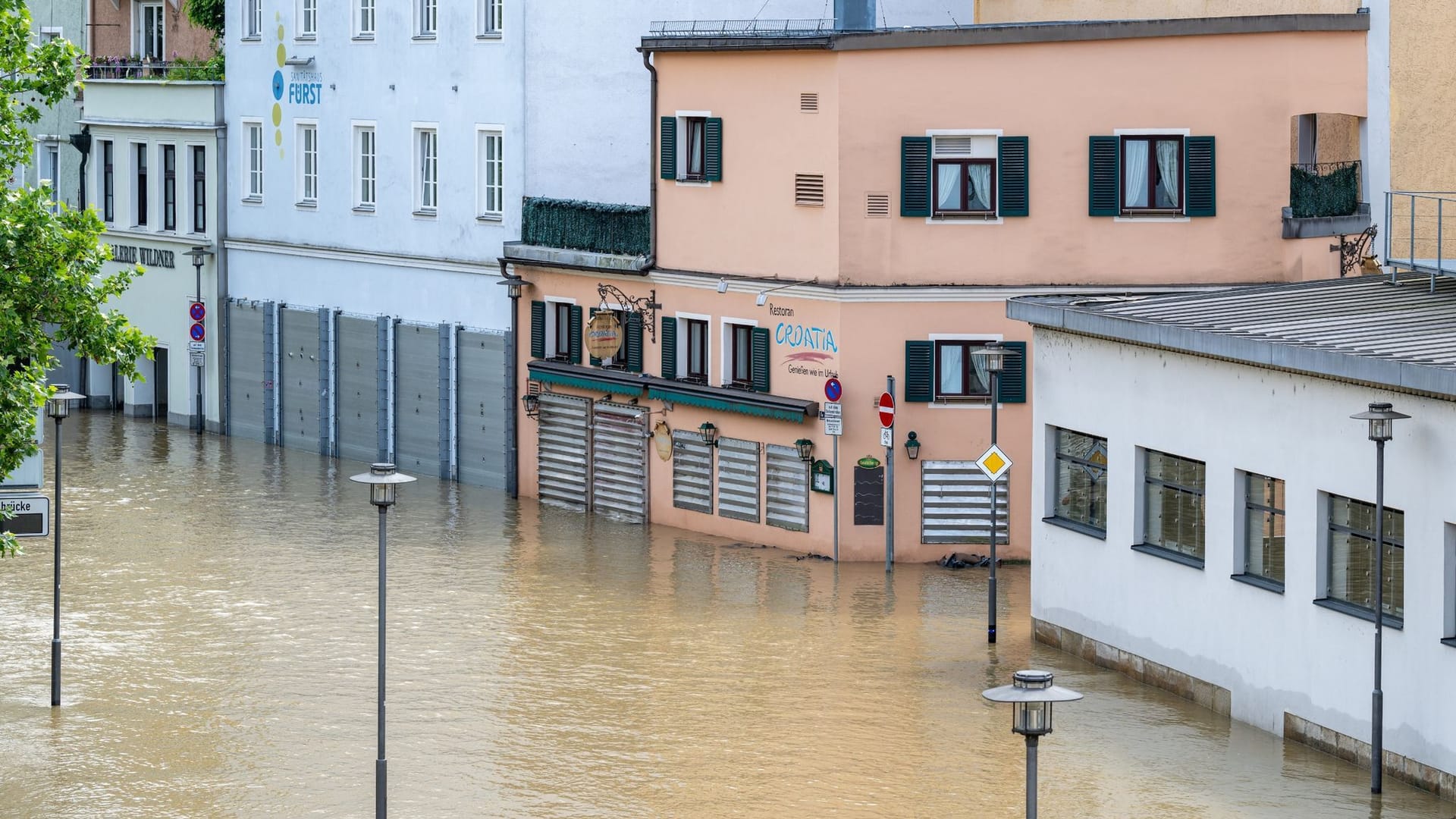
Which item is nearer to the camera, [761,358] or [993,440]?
[993,440]

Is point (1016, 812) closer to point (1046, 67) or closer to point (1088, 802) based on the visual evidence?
point (1088, 802)

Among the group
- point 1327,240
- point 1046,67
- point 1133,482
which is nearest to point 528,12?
point 1046,67

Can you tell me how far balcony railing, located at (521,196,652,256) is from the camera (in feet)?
123

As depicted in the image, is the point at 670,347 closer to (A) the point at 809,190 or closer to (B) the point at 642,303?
(B) the point at 642,303

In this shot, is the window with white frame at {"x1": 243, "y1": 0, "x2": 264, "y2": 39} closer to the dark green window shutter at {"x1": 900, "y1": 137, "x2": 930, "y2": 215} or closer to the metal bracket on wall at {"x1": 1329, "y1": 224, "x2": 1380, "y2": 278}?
the dark green window shutter at {"x1": 900, "y1": 137, "x2": 930, "y2": 215}

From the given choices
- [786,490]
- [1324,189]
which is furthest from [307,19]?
[1324,189]

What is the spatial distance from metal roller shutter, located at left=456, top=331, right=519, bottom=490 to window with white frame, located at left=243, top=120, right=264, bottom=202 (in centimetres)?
865

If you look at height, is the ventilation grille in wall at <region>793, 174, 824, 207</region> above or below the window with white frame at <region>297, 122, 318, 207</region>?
below

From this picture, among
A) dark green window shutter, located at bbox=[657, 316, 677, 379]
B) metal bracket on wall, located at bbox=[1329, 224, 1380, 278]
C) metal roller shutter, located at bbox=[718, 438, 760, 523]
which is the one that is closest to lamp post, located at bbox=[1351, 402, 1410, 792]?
metal bracket on wall, located at bbox=[1329, 224, 1380, 278]

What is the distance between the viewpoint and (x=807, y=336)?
3450cm

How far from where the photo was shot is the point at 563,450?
3991 centimetres

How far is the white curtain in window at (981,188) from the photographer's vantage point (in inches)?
1329

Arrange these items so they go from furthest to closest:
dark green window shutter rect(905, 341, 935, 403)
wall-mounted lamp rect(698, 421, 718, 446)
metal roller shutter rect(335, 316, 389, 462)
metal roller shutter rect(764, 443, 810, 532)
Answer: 1. metal roller shutter rect(335, 316, 389, 462)
2. wall-mounted lamp rect(698, 421, 718, 446)
3. metal roller shutter rect(764, 443, 810, 532)
4. dark green window shutter rect(905, 341, 935, 403)

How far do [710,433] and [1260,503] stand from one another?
13262 mm
